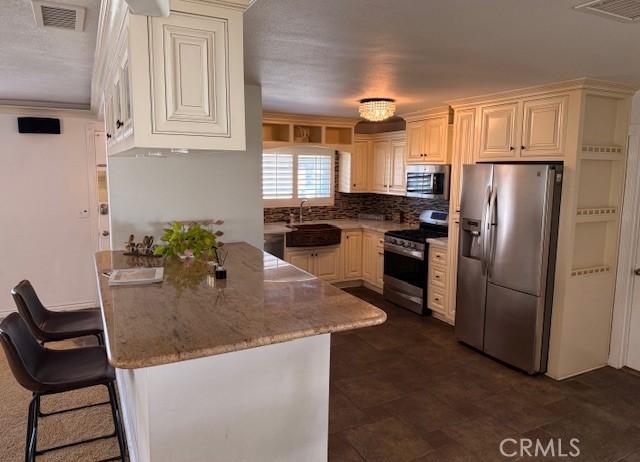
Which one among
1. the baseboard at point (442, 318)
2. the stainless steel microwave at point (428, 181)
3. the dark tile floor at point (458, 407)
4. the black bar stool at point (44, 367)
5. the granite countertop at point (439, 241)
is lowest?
the dark tile floor at point (458, 407)

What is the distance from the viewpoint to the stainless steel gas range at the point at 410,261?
5035mm

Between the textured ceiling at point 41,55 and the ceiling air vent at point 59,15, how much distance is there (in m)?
0.03

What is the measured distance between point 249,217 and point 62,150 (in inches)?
102

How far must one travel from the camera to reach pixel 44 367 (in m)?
2.08

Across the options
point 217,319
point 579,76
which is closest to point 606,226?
point 579,76

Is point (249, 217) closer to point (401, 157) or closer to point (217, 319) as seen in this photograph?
point (217, 319)

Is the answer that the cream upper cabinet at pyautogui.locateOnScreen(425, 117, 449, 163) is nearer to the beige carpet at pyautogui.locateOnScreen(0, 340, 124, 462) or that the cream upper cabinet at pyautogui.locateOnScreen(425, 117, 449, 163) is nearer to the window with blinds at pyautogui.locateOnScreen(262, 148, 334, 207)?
the window with blinds at pyautogui.locateOnScreen(262, 148, 334, 207)

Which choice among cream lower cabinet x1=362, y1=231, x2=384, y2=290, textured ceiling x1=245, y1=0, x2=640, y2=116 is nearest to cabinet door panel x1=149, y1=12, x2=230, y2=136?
textured ceiling x1=245, y1=0, x2=640, y2=116

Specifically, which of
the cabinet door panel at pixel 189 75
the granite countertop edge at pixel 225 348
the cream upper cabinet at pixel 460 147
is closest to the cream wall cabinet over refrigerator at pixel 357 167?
the cream upper cabinet at pixel 460 147

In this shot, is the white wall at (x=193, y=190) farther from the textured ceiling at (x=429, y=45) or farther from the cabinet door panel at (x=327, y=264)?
the cabinet door panel at (x=327, y=264)

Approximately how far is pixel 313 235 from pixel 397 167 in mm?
1483

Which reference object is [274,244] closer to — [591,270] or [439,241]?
[439,241]

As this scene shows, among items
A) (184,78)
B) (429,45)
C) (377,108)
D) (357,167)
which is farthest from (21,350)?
(357,167)

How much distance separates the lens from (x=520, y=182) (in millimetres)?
3561
